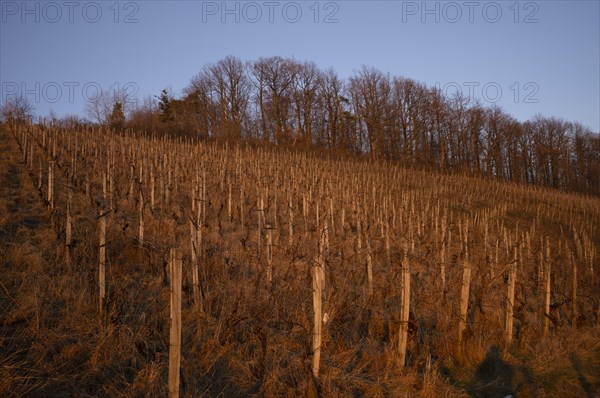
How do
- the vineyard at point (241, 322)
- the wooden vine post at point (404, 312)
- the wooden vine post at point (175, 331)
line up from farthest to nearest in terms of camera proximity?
Result: the wooden vine post at point (404, 312)
the vineyard at point (241, 322)
the wooden vine post at point (175, 331)

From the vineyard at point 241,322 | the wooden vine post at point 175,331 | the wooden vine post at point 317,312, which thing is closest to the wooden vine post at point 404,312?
the vineyard at point 241,322

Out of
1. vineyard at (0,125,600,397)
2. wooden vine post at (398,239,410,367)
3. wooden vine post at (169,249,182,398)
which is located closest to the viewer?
wooden vine post at (169,249,182,398)

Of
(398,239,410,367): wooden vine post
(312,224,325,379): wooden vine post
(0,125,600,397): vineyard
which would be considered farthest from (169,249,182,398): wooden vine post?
(398,239,410,367): wooden vine post

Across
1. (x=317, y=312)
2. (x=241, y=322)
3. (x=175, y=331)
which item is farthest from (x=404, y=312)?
(x=175, y=331)

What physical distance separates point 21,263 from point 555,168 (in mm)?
49474

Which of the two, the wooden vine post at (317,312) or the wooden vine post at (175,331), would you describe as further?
the wooden vine post at (317,312)

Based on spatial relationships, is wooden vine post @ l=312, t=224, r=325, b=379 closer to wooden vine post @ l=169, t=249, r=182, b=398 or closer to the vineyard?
the vineyard

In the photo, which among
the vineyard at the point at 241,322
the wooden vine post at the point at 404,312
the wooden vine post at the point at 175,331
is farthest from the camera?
the wooden vine post at the point at 404,312

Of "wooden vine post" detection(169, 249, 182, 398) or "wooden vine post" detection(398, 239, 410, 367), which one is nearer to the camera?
"wooden vine post" detection(169, 249, 182, 398)

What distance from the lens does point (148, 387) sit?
3.42m

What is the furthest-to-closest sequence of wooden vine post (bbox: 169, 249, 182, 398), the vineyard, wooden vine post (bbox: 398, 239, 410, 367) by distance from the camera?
1. wooden vine post (bbox: 398, 239, 410, 367)
2. the vineyard
3. wooden vine post (bbox: 169, 249, 182, 398)

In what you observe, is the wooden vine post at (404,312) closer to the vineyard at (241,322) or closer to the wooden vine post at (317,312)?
the vineyard at (241,322)

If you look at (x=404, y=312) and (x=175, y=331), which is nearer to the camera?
(x=175, y=331)

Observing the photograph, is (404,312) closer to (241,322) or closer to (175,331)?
(241,322)
